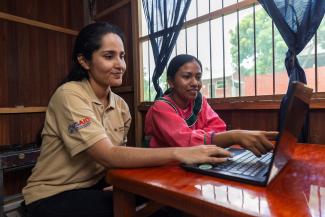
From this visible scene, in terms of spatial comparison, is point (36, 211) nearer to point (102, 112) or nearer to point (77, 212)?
point (77, 212)

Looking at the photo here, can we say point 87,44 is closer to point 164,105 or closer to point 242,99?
point 164,105

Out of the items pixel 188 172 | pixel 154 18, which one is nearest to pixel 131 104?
pixel 154 18

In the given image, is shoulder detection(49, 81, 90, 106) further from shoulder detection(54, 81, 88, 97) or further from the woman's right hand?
the woman's right hand

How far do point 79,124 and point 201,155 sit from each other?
16.0 inches

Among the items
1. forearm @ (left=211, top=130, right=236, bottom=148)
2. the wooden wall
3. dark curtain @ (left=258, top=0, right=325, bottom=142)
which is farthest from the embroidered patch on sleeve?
the wooden wall

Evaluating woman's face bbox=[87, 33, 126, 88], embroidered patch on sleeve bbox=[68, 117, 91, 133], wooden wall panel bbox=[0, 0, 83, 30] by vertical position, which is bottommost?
embroidered patch on sleeve bbox=[68, 117, 91, 133]

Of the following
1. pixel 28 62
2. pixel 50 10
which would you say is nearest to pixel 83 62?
pixel 28 62

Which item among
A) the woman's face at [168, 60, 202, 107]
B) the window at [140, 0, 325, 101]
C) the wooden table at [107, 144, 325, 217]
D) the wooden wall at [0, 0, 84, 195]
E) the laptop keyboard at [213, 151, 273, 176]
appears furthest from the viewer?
the wooden wall at [0, 0, 84, 195]

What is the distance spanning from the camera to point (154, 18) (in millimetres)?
2252

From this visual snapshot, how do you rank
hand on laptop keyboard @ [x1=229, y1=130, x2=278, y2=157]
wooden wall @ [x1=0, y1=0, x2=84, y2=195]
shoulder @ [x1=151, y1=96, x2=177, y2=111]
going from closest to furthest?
hand on laptop keyboard @ [x1=229, y1=130, x2=278, y2=157], shoulder @ [x1=151, y1=96, x2=177, y2=111], wooden wall @ [x1=0, y1=0, x2=84, y2=195]

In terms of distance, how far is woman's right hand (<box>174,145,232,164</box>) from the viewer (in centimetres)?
68

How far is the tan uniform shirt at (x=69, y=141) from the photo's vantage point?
81 centimetres

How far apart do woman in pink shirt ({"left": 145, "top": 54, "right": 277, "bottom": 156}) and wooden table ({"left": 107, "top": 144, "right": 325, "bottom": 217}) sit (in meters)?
0.16

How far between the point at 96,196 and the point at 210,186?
18.8 inches
